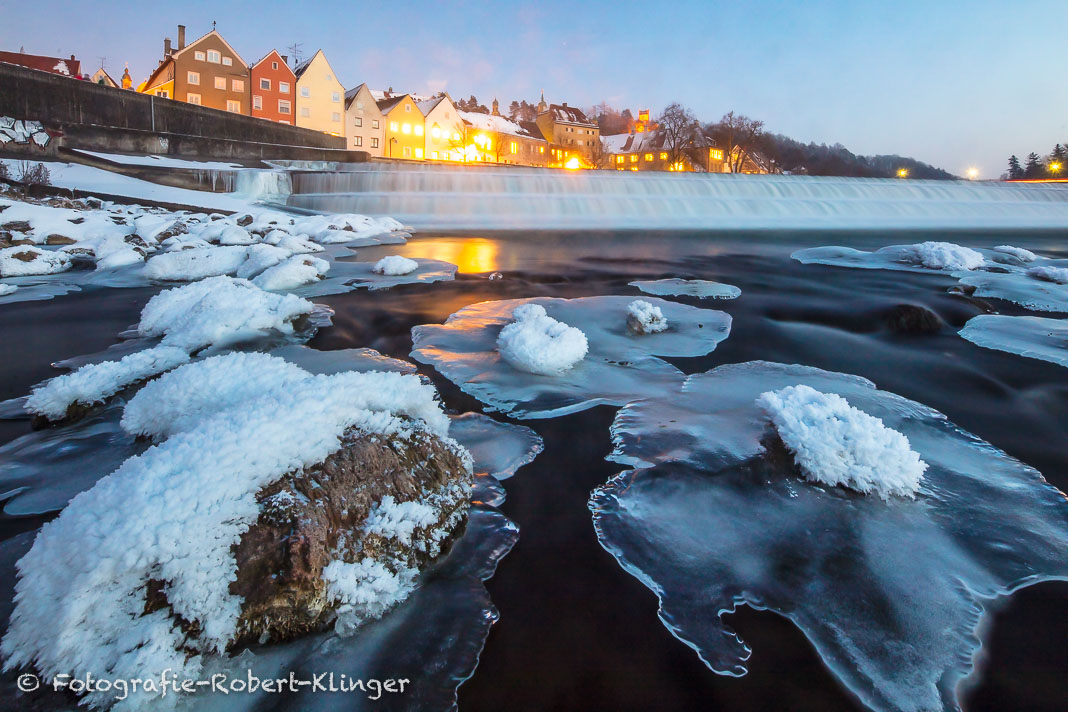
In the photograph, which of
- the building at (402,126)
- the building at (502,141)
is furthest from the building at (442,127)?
the building at (502,141)

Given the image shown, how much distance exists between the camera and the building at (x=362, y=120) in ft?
135

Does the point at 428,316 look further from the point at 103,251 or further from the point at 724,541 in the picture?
the point at 103,251

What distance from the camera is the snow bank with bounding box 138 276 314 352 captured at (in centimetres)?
320

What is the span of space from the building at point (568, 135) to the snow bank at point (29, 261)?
2375 inches

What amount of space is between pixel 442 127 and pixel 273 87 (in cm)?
1460

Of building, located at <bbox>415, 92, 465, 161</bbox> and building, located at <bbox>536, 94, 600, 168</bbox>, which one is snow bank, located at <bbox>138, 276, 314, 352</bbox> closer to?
building, located at <bbox>415, 92, 465, 161</bbox>

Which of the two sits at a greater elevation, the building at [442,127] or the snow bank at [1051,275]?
the building at [442,127]

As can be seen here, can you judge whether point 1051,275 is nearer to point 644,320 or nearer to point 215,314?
point 644,320

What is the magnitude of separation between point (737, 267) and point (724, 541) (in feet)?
21.6

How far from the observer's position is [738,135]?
193 feet

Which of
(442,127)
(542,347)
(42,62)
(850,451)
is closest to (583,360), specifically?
(542,347)

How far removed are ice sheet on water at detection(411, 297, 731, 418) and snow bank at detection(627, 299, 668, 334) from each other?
0.17 ft

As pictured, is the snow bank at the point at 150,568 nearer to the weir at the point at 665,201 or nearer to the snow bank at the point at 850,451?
the snow bank at the point at 850,451

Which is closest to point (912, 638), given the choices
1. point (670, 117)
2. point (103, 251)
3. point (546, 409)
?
point (546, 409)
